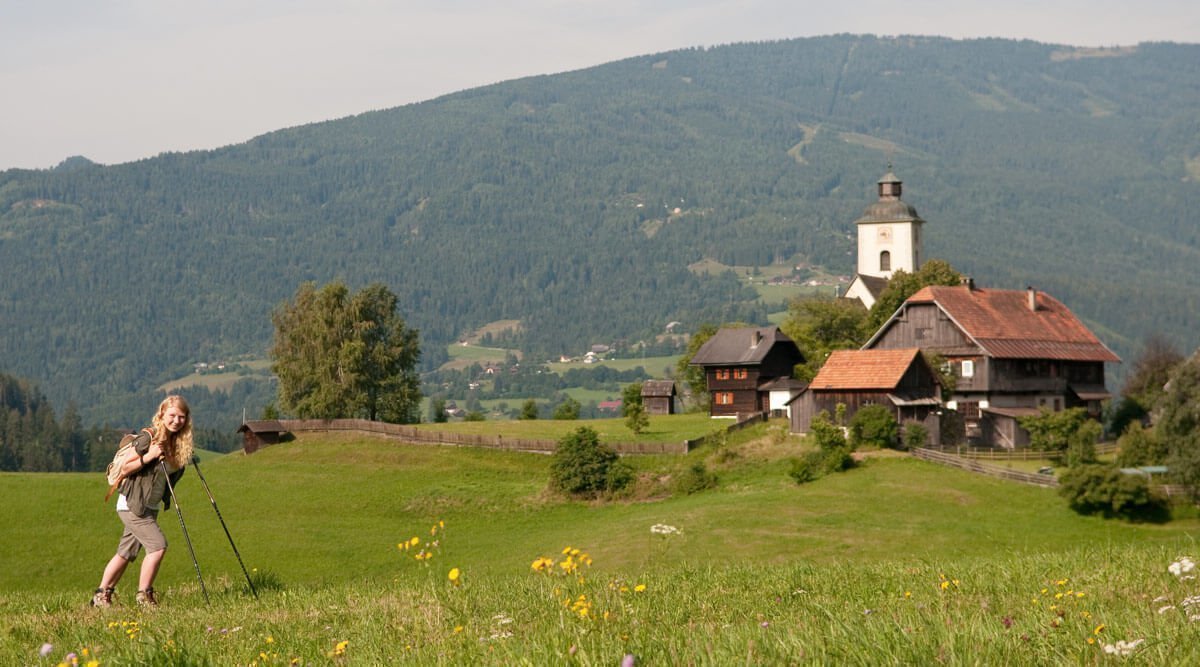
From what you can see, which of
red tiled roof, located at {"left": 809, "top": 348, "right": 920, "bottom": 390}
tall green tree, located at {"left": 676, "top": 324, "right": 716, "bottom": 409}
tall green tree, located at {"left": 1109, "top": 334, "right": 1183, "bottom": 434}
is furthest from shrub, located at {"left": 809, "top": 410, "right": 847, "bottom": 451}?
tall green tree, located at {"left": 676, "top": 324, "right": 716, "bottom": 409}

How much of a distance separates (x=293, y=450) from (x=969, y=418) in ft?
127

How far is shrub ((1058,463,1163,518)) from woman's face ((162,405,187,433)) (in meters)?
43.7

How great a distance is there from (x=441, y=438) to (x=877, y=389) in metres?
26.0

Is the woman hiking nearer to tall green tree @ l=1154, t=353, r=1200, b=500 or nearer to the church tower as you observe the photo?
tall green tree @ l=1154, t=353, r=1200, b=500

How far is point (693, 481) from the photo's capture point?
2459 inches

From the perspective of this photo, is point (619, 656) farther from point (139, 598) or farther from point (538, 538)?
point (538, 538)

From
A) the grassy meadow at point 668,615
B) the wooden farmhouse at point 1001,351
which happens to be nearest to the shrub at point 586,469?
the wooden farmhouse at point 1001,351

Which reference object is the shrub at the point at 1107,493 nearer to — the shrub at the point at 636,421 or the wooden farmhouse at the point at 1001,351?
the wooden farmhouse at the point at 1001,351

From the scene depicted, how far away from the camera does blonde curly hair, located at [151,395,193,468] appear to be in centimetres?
1389

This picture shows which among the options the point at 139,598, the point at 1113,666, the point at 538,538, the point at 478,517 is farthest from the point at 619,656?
the point at 478,517

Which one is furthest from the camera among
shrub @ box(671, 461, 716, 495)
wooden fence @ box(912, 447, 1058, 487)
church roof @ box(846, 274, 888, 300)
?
church roof @ box(846, 274, 888, 300)

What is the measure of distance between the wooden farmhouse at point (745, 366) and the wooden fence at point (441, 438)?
17.7m

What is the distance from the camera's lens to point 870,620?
23.9 feet

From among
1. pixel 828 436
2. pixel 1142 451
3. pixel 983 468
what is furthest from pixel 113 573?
pixel 1142 451
